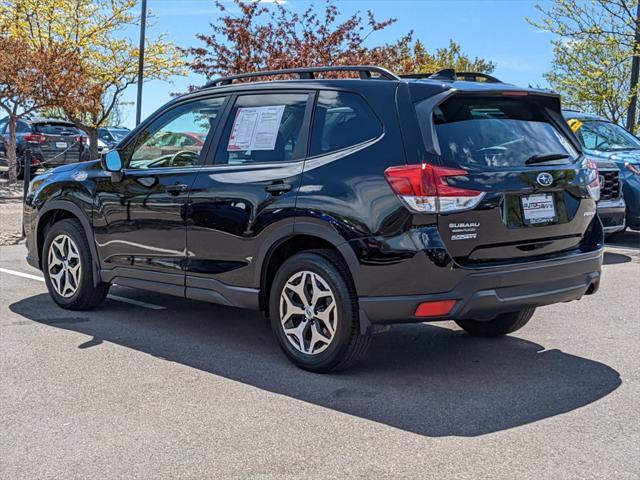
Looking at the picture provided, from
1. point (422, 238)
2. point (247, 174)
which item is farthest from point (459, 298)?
point (247, 174)

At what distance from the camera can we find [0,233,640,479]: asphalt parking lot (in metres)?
3.86

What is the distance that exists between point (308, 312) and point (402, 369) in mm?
740

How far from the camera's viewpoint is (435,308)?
476 cm

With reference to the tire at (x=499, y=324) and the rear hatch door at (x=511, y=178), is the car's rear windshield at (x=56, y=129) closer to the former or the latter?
the tire at (x=499, y=324)

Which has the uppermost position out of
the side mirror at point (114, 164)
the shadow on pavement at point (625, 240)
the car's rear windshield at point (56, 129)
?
the car's rear windshield at point (56, 129)

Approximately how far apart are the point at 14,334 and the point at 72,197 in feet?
4.20

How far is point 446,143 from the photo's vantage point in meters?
4.84

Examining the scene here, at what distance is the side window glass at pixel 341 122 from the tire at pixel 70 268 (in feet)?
8.36

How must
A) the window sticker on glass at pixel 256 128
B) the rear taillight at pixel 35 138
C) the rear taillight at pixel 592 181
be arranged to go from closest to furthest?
the rear taillight at pixel 592 181 < the window sticker on glass at pixel 256 128 < the rear taillight at pixel 35 138

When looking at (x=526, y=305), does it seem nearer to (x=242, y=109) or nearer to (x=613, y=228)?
(x=242, y=109)

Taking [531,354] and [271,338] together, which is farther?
[271,338]

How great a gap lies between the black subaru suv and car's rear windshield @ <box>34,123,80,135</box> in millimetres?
18488

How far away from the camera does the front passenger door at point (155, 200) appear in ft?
19.9

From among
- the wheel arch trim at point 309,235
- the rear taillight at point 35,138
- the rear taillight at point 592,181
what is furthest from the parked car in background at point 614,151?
the rear taillight at point 35,138
